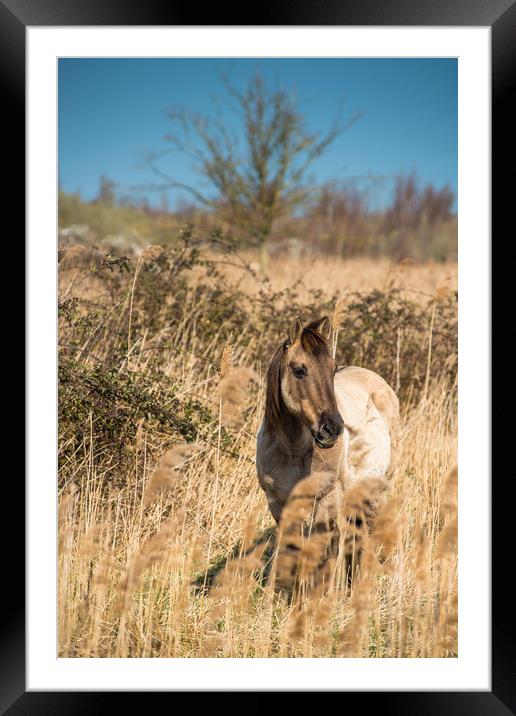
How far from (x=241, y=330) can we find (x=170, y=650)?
379 centimetres

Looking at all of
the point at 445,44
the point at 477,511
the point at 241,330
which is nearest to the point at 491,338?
the point at 477,511

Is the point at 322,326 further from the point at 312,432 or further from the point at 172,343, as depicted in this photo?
the point at 172,343

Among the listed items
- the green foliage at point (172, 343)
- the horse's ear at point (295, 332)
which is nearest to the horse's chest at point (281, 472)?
the horse's ear at point (295, 332)

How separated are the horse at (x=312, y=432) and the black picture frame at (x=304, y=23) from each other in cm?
94

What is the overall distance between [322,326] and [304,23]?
1.68 meters

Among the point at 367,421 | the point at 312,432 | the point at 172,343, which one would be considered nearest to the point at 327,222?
the point at 172,343

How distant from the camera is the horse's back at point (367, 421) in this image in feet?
14.0

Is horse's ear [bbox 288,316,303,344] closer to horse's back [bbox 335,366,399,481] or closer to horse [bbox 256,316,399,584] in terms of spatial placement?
horse [bbox 256,316,399,584]

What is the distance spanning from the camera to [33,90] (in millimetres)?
3250

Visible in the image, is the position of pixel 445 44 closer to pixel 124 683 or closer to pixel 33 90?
pixel 33 90

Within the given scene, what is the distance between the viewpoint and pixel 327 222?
28.5 meters

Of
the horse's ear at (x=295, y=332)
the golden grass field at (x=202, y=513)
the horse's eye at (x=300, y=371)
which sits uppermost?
the horse's ear at (x=295, y=332)

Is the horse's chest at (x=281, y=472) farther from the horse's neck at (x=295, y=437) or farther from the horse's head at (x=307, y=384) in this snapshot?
the horse's head at (x=307, y=384)

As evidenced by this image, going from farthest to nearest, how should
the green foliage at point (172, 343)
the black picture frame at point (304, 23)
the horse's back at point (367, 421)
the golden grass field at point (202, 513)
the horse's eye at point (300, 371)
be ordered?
the green foliage at point (172, 343) < the horse's back at point (367, 421) < the horse's eye at point (300, 371) < the golden grass field at point (202, 513) < the black picture frame at point (304, 23)
